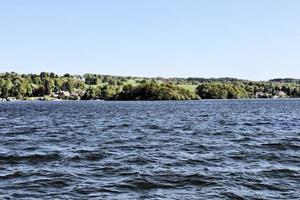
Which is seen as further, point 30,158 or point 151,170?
point 30,158

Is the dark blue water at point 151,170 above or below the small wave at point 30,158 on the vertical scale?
above

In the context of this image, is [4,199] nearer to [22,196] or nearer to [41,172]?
[22,196]

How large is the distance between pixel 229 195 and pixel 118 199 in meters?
4.17

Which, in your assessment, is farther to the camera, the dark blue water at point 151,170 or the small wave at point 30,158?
the small wave at point 30,158

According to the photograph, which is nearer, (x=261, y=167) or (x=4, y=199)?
(x=4, y=199)

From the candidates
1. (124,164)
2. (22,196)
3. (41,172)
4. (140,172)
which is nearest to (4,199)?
(22,196)

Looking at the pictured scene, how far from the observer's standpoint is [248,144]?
124ft

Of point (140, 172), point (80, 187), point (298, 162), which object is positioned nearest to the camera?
point (80, 187)

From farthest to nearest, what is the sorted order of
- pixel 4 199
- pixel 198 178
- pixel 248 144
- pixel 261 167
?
pixel 248 144 < pixel 261 167 < pixel 198 178 < pixel 4 199

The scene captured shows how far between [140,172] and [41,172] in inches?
184

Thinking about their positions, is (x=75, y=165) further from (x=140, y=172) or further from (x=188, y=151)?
(x=188, y=151)

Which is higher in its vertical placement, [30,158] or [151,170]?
[151,170]

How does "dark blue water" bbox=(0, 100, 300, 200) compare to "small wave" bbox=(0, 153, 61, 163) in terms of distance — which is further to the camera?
"small wave" bbox=(0, 153, 61, 163)

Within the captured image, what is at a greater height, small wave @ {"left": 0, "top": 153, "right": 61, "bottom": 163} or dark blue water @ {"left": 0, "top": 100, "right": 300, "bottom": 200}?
dark blue water @ {"left": 0, "top": 100, "right": 300, "bottom": 200}
